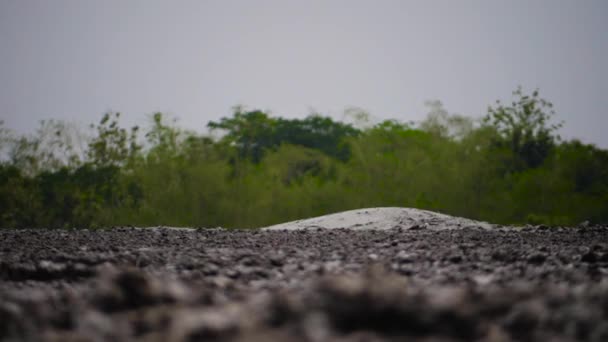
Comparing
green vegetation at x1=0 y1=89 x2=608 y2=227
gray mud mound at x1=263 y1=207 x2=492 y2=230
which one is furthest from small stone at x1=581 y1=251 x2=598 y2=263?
green vegetation at x1=0 y1=89 x2=608 y2=227

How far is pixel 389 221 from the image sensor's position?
35.9 ft

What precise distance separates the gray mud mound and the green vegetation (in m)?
7.61

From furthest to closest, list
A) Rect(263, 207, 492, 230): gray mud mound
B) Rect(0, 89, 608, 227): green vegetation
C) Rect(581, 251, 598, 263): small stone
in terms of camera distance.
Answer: Rect(0, 89, 608, 227): green vegetation < Rect(263, 207, 492, 230): gray mud mound < Rect(581, 251, 598, 263): small stone

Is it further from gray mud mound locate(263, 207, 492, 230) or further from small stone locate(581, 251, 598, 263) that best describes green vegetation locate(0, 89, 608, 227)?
small stone locate(581, 251, 598, 263)

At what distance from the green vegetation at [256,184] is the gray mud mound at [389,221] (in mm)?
7608

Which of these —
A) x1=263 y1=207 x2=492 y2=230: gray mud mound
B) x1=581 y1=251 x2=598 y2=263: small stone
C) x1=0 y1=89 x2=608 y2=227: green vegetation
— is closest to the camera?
x1=581 y1=251 x2=598 y2=263: small stone

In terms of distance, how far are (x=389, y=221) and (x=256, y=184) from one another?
979 centimetres

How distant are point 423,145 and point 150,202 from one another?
12.8 m

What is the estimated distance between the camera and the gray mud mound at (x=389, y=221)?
10.5m

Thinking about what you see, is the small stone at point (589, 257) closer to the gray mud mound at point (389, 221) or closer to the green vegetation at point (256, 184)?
the gray mud mound at point (389, 221)

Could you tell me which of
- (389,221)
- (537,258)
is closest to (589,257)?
(537,258)

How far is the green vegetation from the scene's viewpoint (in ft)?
61.8

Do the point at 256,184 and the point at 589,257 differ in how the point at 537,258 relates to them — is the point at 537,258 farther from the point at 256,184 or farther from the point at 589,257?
the point at 256,184

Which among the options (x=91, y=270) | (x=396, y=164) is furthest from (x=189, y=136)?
(x=91, y=270)
